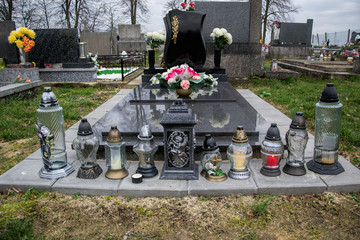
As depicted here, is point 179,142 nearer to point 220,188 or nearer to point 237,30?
point 220,188

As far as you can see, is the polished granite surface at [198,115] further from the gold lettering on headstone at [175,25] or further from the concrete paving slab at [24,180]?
the gold lettering on headstone at [175,25]

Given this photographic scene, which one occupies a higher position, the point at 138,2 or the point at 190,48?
the point at 138,2

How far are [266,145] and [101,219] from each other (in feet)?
5.65

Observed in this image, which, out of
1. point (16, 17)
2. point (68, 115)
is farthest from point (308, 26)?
point (16, 17)

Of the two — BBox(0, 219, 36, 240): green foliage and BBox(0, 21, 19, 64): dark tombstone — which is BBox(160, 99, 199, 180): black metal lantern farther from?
BBox(0, 21, 19, 64): dark tombstone

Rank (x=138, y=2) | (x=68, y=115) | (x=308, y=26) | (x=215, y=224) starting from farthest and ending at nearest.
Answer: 1. (x=138, y=2)
2. (x=308, y=26)
3. (x=68, y=115)
4. (x=215, y=224)

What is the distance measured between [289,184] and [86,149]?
2041 mm

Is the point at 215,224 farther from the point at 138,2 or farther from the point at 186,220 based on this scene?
the point at 138,2

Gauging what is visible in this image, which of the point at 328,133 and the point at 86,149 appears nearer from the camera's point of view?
the point at 86,149

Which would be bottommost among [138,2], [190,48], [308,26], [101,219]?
[101,219]

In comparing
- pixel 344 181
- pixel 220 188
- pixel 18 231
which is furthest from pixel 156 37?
pixel 18 231

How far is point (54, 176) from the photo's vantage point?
123 inches

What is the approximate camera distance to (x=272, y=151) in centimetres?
304

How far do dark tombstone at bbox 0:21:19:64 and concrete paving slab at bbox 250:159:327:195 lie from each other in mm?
8408
